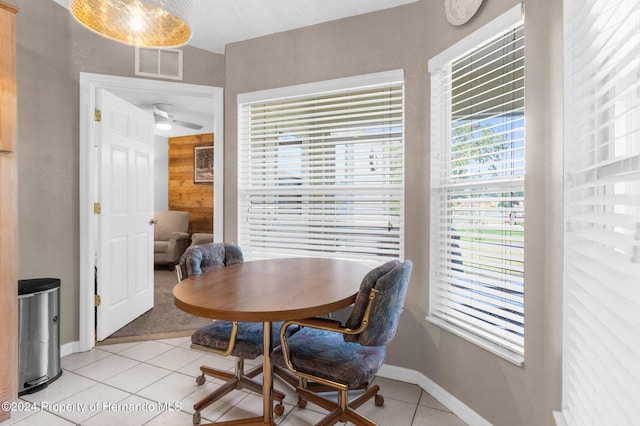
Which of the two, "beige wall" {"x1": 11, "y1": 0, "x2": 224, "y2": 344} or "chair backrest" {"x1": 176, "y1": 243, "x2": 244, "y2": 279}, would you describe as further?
"beige wall" {"x1": 11, "y1": 0, "x2": 224, "y2": 344}

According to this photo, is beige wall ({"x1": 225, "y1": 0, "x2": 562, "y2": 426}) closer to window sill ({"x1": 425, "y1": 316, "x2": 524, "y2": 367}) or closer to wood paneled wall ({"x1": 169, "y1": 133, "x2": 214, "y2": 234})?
window sill ({"x1": 425, "y1": 316, "x2": 524, "y2": 367})

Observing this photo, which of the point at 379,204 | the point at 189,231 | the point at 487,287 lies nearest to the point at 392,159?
the point at 379,204

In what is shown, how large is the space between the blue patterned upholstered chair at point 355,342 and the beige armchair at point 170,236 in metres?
4.59

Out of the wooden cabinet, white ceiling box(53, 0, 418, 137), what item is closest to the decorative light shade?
white ceiling box(53, 0, 418, 137)

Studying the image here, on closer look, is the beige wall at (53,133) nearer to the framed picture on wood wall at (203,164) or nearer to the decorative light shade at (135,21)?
the decorative light shade at (135,21)

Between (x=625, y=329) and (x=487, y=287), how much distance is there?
1.15 m

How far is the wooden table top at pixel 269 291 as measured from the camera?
1.29 m

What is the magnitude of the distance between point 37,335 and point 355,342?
2.09m

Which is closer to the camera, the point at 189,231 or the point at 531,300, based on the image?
the point at 531,300

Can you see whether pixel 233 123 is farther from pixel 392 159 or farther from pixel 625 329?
pixel 625 329

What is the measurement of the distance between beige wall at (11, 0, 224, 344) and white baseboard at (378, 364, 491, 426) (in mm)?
2464

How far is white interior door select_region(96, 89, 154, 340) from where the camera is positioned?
2928mm

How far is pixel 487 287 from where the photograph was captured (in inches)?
72.8

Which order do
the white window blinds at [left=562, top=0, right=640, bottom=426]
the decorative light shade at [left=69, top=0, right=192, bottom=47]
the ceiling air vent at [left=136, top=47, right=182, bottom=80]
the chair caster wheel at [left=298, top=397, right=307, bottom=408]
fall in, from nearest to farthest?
the white window blinds at [left=562, top=0, right=640, bottom=426] < the decorative light shade at [left=69, top=0, right=192, bottom=47] < the chair caster wheel at [left=298, top=397, right=307, bottom=408] < the ceiling air vent at [left=136, top=47, right=182, bottom=80]
